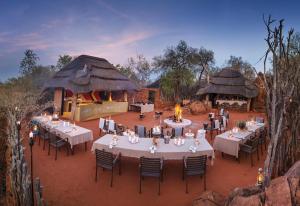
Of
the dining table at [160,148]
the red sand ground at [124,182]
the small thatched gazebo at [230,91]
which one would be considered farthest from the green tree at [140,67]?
the dining table at [160,148]

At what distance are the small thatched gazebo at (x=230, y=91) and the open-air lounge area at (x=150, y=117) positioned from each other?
0.41ft

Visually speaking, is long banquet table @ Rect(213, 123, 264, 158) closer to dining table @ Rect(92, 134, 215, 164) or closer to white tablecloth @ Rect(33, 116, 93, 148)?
dining table @ Rect(92, 134, 215, 164)

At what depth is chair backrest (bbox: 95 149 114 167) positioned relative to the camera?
5.71 metres

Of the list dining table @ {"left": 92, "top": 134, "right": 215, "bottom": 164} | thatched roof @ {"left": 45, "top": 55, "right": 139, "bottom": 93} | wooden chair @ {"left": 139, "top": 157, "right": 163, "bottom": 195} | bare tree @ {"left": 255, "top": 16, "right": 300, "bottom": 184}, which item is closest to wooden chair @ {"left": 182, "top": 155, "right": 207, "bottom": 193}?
dining table @ {"left": 92, "top": 134, "right": 215, "bottom": 164}

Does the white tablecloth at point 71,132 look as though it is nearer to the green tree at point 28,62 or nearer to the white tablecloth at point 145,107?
the white tablecloth at point 145,107

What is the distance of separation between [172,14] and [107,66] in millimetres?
8414

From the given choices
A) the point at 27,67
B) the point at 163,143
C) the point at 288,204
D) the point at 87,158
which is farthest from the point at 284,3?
the point at 27,67

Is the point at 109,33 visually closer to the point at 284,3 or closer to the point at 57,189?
the point at 284,3

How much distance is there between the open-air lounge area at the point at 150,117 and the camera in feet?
13.8

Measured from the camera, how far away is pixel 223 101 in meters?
22.7

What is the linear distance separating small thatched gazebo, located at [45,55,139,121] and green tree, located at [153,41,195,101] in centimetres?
852

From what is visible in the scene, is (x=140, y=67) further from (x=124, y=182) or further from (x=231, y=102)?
(x=124, y=182)

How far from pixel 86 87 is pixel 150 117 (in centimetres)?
626

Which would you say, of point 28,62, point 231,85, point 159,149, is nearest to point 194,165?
point 159,149
